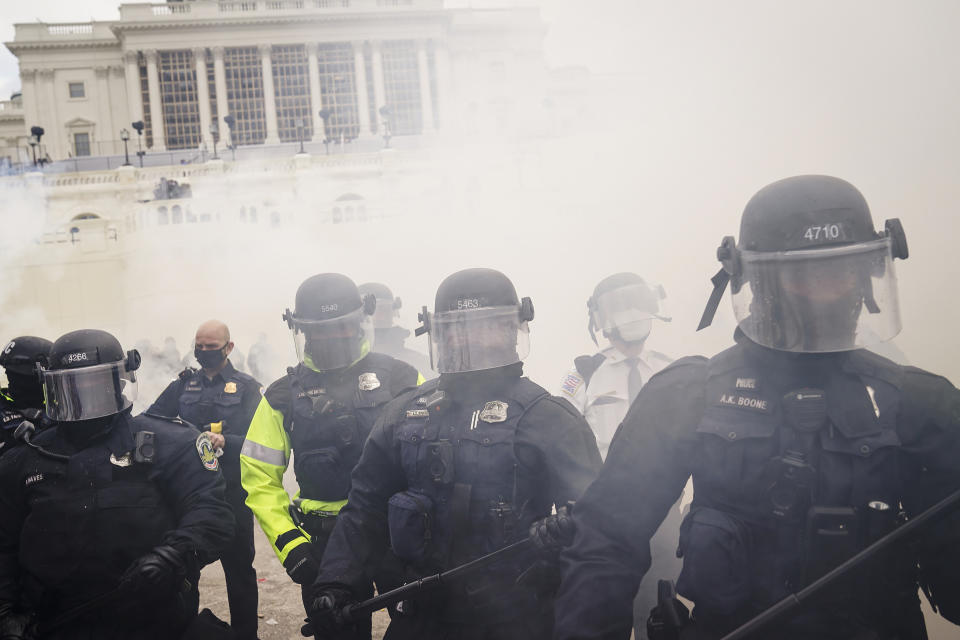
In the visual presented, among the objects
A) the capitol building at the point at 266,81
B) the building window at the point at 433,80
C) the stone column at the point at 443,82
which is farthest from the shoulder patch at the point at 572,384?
the building window at the point at 433,80

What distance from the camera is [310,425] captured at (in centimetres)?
343

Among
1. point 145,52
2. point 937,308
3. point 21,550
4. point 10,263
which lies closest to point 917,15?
point 937,308

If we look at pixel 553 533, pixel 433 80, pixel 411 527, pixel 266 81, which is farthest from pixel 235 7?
pixel 553 533

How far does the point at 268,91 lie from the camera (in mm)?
43219

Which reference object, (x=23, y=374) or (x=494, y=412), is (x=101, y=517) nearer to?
(x=494, y=412)

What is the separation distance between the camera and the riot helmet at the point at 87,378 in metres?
2.94

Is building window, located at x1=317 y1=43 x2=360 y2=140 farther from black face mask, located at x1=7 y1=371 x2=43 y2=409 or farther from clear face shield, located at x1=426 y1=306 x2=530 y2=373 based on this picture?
clear face shield, located at x1=426 y1=306 x2=530 y2=373

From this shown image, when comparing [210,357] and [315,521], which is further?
[210,357]

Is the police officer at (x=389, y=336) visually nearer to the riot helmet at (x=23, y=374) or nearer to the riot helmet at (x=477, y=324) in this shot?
the riot helmet at (x=23, y=374)

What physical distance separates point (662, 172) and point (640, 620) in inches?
369

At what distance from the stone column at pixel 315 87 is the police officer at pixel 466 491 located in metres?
43.3

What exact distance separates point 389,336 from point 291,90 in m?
42.2

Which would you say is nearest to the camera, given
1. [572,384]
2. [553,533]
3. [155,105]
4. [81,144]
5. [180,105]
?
[553,533]

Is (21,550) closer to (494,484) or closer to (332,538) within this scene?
(332,538)
